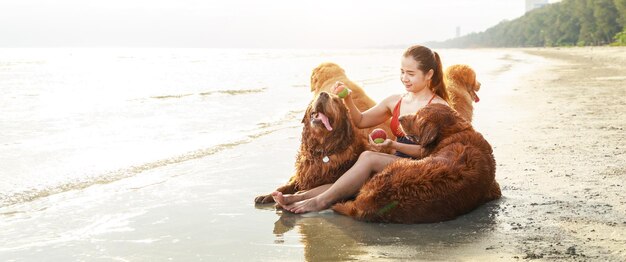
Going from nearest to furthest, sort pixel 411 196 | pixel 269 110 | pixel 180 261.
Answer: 1. pixel 180 261
2. pixel 411 196
3. pixel 269 110

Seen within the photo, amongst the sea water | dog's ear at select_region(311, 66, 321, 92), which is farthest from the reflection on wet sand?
dog's ear at select_region(311, 66, 321, 92)

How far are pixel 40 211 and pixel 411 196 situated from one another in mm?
2973

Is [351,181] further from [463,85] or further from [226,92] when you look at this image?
[226,92]

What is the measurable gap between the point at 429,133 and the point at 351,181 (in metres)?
0.67

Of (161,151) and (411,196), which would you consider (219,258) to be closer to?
(411,196)

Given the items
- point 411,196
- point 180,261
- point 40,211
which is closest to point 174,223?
point 180,261

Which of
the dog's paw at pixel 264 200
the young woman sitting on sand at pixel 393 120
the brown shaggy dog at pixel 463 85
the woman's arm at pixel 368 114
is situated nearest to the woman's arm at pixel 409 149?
the young woman sitting on sand at pixel 393 120

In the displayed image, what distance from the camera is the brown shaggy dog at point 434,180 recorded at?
439cm

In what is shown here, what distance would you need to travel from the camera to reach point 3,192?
601 cm

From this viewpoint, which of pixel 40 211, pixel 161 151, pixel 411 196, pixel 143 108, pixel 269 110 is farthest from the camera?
pixel 143 108

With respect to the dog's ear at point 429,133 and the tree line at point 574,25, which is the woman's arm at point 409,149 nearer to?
the dog's ear at point 429,133

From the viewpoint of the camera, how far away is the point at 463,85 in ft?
22.6

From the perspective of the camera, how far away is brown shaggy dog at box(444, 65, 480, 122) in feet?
22.0

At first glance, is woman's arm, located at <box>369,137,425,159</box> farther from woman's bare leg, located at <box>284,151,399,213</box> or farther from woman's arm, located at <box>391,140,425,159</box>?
woman's bare leg, located at <box>284,151,399,213</box>
